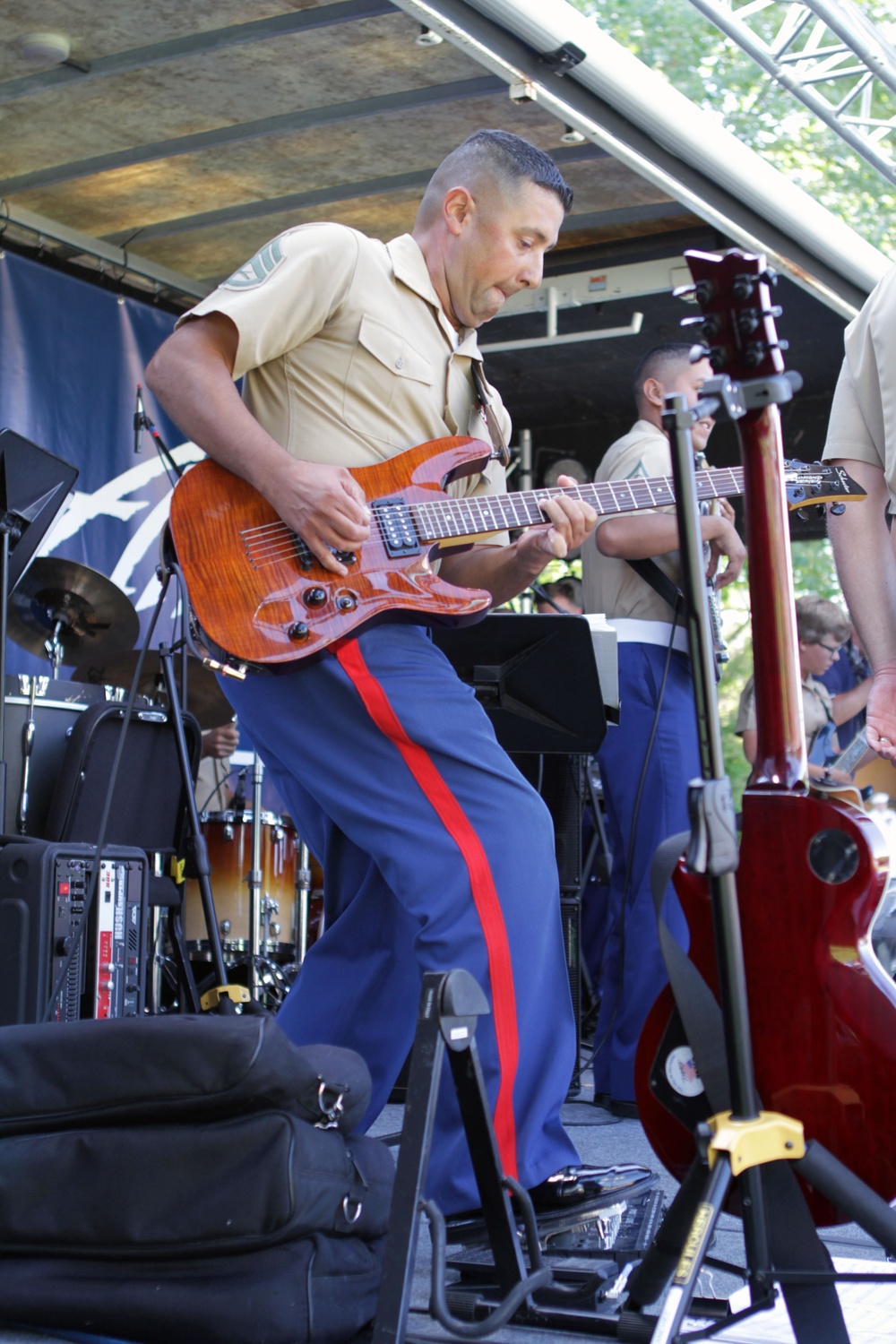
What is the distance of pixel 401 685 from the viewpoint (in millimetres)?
2125

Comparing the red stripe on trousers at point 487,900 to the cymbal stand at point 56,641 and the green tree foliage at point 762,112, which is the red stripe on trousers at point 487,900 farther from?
the green tree foliage at point 762,112

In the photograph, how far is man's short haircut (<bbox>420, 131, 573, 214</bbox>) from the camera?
2.51 m

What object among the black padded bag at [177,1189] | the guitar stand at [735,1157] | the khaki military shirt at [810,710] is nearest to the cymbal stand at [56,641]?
the khaki military shirt at [810,710]

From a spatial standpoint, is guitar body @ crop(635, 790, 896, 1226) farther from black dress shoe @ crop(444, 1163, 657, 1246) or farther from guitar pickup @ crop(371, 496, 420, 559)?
guitar pickup @ crop(371, 496, 420, 559)

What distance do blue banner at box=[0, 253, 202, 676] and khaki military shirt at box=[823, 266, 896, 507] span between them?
397 cm

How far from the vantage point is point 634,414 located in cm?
809

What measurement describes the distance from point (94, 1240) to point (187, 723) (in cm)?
286

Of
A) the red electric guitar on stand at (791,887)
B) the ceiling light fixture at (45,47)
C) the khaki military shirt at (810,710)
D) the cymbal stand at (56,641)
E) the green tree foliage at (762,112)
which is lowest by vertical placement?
the red electric guitar on stand at (791,887)

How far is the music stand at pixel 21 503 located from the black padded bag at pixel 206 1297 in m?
2.20

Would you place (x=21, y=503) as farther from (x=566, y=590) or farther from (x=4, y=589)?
(x=566, y=590)

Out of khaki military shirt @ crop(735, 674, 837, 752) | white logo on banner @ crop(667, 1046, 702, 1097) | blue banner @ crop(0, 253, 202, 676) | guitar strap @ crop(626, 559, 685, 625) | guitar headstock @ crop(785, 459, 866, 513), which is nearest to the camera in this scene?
white logo on banner @ crop(667, 1046, 702, 1097)

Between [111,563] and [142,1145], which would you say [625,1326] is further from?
[111,563]

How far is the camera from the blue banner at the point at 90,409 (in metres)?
5.76

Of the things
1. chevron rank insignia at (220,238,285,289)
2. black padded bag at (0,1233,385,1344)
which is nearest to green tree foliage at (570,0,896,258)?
chevron rank insignia at (220,238,285,289)
